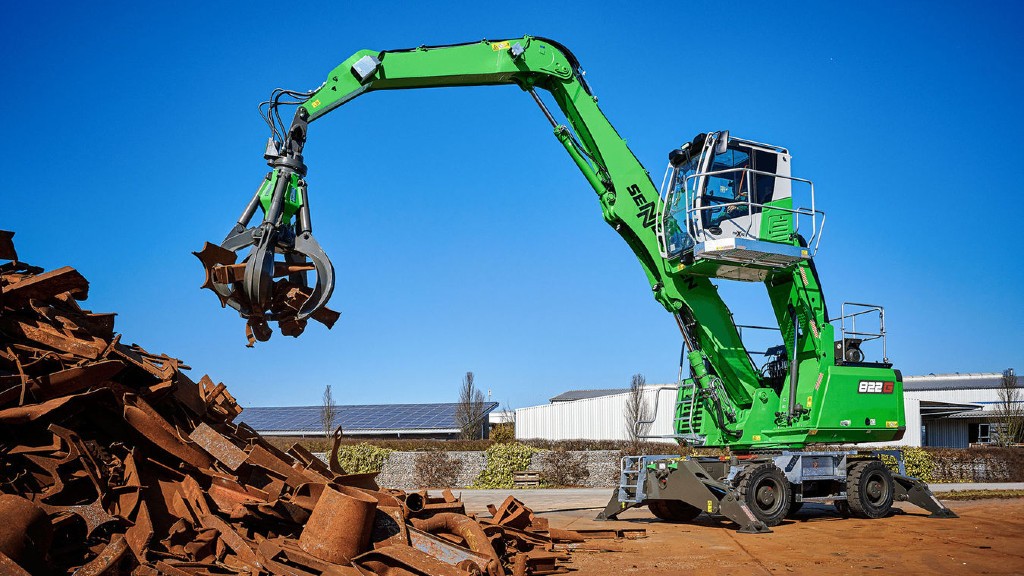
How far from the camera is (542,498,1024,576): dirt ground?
8641 mm

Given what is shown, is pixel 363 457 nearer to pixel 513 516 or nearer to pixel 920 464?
pixel 513 516

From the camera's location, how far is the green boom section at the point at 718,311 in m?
12.9

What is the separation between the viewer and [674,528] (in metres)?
12.6

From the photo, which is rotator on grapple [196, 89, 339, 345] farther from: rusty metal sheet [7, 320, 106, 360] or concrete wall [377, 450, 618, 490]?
concrete wall [377, 450, 618, 490]

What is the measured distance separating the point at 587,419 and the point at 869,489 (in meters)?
25.5

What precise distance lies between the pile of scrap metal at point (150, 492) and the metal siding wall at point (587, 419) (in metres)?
27.9

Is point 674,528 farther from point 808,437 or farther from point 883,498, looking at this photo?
point 883,498

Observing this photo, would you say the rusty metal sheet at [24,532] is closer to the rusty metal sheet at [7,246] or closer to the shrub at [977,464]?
the rusty metal sheet at [7,246]

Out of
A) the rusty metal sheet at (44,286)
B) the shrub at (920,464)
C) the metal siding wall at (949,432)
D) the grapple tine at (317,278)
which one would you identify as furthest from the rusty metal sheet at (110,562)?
the metal siding wall at (949,432)

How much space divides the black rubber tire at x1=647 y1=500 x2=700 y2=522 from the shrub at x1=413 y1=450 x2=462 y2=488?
43.3 ft

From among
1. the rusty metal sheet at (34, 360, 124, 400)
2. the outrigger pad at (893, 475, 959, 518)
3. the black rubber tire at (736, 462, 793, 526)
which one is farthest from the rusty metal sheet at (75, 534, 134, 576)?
the outrigger pad at (893, 475, 959, 518)

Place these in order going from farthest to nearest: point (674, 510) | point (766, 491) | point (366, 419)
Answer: point (366, 419)
point (674, 510)
point (766, 491)

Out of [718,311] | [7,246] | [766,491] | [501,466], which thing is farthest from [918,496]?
[7,246]

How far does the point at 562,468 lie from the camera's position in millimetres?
26250
